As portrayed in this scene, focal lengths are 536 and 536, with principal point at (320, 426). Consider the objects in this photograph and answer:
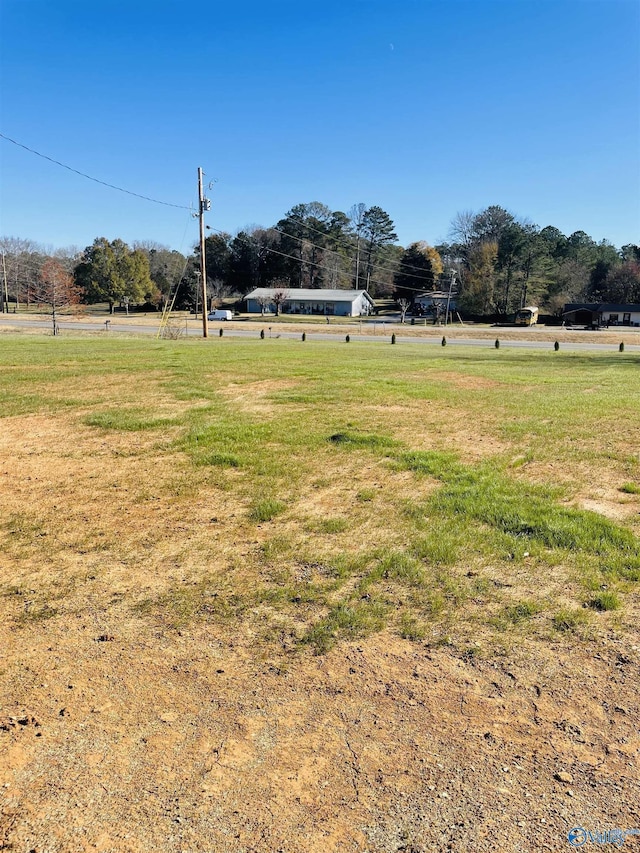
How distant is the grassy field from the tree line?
6189 centimetres

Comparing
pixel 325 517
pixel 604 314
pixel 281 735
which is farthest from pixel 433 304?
pixel 281 735

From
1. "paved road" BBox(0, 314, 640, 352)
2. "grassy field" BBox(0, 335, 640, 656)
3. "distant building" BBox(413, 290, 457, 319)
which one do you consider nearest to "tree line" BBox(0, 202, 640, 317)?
"distant building" BBox(413, 290, 457, 319)

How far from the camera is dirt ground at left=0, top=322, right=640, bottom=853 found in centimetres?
203

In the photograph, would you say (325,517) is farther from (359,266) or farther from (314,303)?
(359,266)

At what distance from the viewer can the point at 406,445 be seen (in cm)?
735

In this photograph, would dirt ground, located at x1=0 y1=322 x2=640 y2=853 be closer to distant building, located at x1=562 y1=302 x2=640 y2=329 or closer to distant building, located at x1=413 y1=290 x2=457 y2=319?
distant building, located at x1=413 y1=290 x2=457 y2=319

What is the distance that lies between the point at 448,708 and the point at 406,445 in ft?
15.9

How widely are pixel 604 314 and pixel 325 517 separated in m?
73.2

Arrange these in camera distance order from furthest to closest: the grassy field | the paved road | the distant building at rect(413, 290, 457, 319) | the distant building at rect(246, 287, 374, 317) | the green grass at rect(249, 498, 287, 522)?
the distant building at rect(246, 287, 374, 317) → the distant building at rect(413, 290, 457, 319) → the paved road → the green grass at rect(249, 498, 287, 522) → the grassy field

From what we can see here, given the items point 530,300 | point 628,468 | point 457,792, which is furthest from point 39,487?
point 530,300

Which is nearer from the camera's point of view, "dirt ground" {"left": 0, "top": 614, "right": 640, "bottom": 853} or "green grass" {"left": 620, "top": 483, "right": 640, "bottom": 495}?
"dirt ground" {"left": 0, "top": 614, "right": 640, "bottom": 853}

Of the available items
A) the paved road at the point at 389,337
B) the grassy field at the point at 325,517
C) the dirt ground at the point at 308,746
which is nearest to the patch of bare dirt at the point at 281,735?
the dirt ground at the point at 308,746

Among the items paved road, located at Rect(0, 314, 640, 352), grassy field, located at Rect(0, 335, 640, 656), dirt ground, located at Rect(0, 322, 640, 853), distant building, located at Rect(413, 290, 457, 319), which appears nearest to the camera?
dirt ground, located at Rect(0, 322, 640, 853)

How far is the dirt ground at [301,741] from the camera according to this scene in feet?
6.67
